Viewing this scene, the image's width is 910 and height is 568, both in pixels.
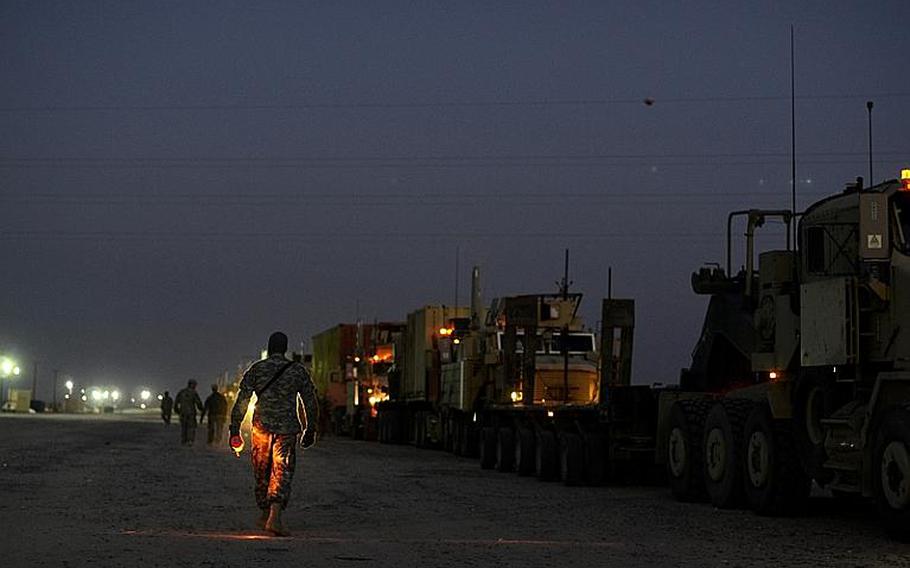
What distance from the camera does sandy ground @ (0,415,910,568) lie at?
1229cm

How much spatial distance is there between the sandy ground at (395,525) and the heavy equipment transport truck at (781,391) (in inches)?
19.8

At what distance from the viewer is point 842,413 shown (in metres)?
15.4

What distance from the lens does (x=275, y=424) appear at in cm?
1391

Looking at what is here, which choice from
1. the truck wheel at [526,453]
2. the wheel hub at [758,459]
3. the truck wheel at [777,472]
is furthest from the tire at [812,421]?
the truck wheel at [526,453]

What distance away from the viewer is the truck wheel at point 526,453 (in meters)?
26.0

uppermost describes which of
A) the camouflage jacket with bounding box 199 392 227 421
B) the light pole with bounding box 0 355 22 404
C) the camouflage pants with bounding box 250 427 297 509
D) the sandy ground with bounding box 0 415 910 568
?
the light pole with bounding box 0 355 22 404

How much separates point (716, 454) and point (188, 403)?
22896 mm

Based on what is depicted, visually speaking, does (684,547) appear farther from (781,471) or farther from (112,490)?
(112,490)

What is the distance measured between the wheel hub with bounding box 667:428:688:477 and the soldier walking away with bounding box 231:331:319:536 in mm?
6890

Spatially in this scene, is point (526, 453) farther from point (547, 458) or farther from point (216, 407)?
point (216, 407)

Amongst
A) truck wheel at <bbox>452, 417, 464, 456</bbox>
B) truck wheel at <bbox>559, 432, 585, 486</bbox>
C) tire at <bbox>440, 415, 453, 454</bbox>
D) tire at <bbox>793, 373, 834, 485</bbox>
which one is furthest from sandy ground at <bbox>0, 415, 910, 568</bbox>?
tire at <bbox>440, 415, 453, 454</bbox>

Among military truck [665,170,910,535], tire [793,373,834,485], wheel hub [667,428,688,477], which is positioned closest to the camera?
military truck [665,170,910,535]

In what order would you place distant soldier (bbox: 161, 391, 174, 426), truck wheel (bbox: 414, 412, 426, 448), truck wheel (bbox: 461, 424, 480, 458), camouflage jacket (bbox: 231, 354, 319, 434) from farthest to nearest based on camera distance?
distant soldier (bbox: 161, 391, 174, 426)
truck wheel (bbox: 414, 412, 426, 448)
truck wheel (bbox: 461, 424, 480, 458)
camouflage jacket (bbox: 231, 354, 319, 434)

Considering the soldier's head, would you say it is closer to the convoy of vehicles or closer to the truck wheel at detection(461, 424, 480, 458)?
the convoy of vehicles
